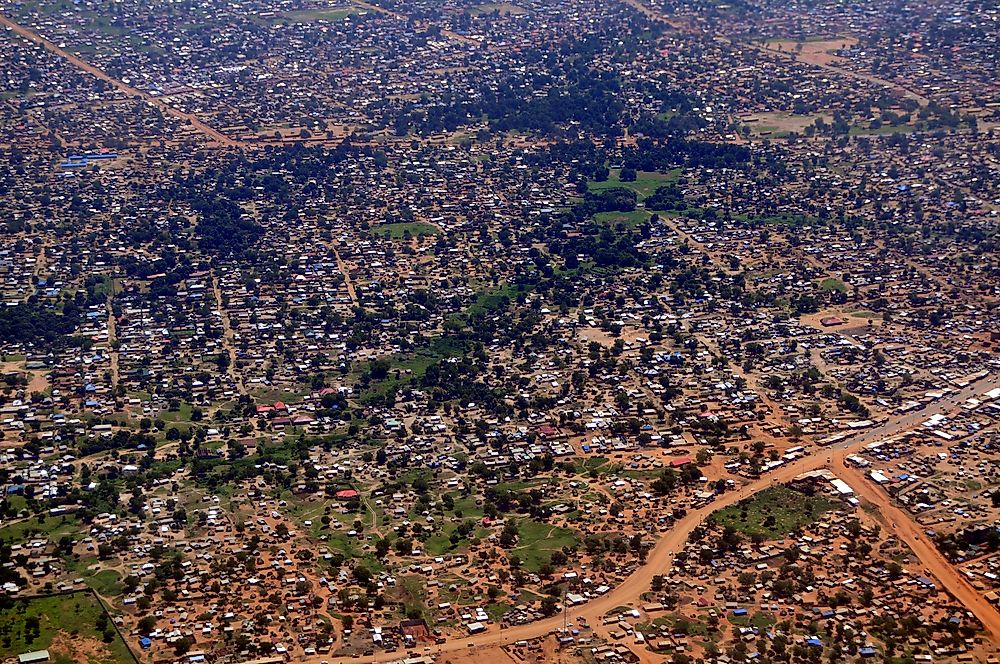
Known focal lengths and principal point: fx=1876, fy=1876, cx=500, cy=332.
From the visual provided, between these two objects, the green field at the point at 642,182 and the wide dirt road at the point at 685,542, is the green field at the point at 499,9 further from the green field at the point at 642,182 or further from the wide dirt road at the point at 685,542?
the wide dirt road at the point at 685,542

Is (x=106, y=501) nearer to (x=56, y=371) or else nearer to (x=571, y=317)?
(x=56, y=371)

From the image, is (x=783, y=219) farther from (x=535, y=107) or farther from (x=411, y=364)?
(x=411, y=364)

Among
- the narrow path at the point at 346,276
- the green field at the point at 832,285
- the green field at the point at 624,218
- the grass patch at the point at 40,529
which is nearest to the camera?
the grass patch at the point at 40,529

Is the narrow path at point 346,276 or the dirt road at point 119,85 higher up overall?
the dirt road at point 119,85

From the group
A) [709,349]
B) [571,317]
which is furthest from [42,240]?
[709,349]

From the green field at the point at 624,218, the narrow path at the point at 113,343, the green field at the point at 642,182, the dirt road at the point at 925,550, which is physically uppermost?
the dirt road at the point at 925,550

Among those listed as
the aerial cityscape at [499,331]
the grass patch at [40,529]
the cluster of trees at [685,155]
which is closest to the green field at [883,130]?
the aerial cityscape at [499,331]

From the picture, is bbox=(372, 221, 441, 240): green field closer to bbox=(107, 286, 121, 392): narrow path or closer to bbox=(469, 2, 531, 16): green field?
bbox=(107, 286, 121, 392): narrow path
